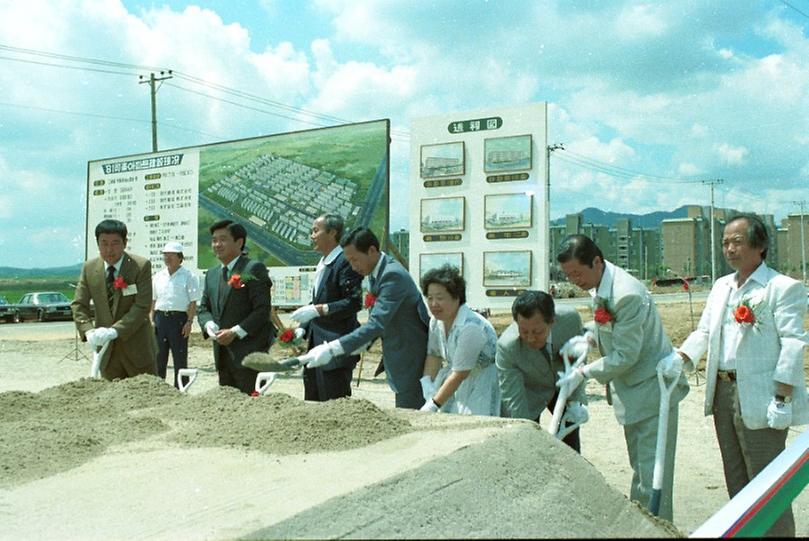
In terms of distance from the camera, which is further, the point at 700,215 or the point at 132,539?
the point at 700,215

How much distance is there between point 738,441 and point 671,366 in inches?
21.8

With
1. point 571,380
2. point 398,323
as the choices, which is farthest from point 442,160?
point 571,380

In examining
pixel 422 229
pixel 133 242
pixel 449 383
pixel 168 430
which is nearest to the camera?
pixel 168 430

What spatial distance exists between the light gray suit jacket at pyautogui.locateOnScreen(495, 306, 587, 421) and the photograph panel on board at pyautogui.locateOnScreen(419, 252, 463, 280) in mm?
3083

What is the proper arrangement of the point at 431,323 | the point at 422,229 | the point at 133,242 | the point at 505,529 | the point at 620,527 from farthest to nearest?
the point at 133,242 < the point at 422,229 < the point at 431,323 < the point at 620,527 < the point at 505,529

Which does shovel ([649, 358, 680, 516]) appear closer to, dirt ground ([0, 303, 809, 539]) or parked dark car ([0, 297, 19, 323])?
dirt ground ([0, 303, 809, 539])

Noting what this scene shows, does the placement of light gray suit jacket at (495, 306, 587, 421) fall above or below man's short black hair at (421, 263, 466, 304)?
below

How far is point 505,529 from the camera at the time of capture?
1.96m

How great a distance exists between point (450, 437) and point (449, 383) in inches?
Answer: 35.9

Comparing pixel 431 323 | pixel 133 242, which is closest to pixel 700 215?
pixel 133 242

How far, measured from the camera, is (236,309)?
4.71 m

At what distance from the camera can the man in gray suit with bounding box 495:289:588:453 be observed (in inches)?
140

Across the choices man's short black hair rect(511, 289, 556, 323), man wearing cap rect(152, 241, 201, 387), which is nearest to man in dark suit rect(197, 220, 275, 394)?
man's short black hair rect(511, 289, 556, 323)

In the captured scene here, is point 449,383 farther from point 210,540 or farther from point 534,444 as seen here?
point 210,540
